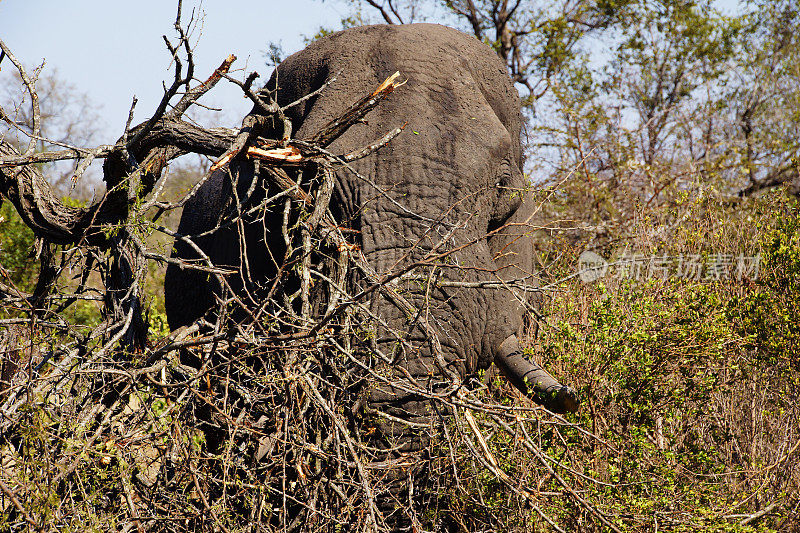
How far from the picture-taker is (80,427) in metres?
2.83

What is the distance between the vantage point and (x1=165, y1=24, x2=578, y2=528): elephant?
11.6ft

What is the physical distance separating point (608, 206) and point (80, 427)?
6833mm

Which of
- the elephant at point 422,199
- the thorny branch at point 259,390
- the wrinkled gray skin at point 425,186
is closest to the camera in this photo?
the thorny branch at point 259,390

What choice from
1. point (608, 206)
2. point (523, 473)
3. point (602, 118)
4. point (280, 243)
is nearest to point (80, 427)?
point (280, 243)

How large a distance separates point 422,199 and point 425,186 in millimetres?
73

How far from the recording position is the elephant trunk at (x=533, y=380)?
141 inches

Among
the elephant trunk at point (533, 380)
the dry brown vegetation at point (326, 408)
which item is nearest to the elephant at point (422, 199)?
the elephant trunk at point (533, 380)

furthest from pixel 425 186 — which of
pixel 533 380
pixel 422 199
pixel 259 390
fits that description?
pixel 259 390

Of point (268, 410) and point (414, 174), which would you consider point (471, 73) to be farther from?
point (268, 410)

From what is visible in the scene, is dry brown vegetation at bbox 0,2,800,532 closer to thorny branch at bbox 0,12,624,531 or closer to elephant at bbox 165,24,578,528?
thorny branch at bbox 0,12,624,531

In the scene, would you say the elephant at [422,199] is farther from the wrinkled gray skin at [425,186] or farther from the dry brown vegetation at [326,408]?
the dry brown vegetation at [326,408]

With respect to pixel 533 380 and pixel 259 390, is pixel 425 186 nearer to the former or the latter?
pixel 533 380

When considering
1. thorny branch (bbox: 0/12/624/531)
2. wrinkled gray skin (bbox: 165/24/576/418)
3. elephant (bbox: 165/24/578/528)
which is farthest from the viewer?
wrinkled gray skin (bbox: 165/24/576/418)

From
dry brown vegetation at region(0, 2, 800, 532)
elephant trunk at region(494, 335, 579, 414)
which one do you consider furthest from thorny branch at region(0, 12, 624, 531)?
elephant trunk at region(494, 335, 579, 414)
